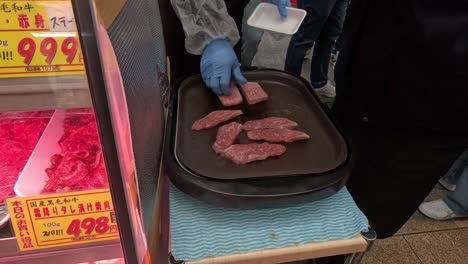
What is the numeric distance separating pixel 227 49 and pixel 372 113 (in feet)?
2.04

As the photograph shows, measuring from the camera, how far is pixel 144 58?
32.3 inches

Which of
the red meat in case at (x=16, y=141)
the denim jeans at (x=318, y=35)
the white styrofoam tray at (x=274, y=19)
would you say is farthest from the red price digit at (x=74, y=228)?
the denim jeans at (x=318, y=35)

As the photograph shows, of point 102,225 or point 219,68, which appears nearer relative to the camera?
point 102,225

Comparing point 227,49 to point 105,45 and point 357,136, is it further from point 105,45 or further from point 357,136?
point 105,45

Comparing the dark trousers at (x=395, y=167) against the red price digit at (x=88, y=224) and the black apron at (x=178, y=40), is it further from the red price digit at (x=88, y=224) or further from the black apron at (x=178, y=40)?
the red price digit at (x=88, y=224)

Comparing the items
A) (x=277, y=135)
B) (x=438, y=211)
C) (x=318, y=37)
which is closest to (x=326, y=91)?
(x=318, y=37)

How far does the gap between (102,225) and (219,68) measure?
820 mm

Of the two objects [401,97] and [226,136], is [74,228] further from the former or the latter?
[401,97]

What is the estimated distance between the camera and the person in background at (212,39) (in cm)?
132

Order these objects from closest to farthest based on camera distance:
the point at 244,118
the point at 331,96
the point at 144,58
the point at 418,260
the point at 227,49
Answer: the point at 144,58 < the point at 244,118 < the point at 227,49 < the point at 418,260 < the point at 331,96

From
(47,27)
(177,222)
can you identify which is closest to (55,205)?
(47,27)

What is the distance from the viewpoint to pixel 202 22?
4.58 ft

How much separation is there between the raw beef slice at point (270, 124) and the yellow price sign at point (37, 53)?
687 millimetres

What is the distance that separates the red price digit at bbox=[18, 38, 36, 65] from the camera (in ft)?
1.78
